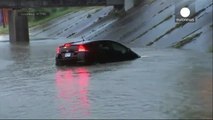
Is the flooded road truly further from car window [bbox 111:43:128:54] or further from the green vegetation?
the green vegetation

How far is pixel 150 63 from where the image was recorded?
22656 mm

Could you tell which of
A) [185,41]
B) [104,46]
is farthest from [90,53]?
[185,41]

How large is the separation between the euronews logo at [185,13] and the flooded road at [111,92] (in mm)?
15881

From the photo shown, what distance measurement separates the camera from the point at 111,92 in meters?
13.8

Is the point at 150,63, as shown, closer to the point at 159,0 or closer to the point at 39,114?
the point at 39,114

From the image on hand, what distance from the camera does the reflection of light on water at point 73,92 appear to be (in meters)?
11.0

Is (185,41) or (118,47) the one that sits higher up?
(118,47)

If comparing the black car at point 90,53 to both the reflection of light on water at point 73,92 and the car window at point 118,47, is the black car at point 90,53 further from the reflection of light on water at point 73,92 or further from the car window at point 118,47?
the reflection of light on water at point 73,92

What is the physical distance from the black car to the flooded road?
1482 millimetres

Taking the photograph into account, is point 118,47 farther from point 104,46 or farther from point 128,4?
point 128,4

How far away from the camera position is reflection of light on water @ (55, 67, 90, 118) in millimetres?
11044

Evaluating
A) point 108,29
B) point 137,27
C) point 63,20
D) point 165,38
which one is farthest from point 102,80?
point 63,20

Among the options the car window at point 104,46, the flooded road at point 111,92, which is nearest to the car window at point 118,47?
the car window at point 104,46

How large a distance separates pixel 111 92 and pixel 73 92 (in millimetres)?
992
